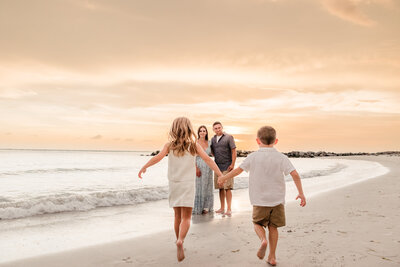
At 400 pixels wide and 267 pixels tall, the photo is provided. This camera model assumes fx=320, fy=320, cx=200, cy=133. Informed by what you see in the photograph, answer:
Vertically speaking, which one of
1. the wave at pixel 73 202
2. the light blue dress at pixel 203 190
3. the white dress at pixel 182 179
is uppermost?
the white dress at pixel 182 179

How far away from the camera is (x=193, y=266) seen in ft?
14.0

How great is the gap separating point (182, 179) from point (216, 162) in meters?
3.52

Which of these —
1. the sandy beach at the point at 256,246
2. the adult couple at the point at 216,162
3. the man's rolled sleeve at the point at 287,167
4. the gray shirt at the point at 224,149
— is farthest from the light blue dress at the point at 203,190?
the man's rolled sleeve at the point at 287,167

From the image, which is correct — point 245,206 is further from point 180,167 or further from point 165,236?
point 180,167

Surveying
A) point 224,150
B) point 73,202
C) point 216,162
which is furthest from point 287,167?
point 73,202

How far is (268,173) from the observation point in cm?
409

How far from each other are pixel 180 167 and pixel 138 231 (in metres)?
2.63

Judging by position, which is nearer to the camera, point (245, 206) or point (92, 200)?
point (245, 206)

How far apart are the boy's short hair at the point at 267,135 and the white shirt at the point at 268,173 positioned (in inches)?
3.6

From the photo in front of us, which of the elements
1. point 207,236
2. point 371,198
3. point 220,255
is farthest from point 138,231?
point 371,198

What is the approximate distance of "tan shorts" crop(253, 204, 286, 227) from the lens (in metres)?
4.14

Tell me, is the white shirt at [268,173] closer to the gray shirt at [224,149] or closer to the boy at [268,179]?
the boy at [268,179]

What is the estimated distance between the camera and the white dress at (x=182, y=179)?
469cm

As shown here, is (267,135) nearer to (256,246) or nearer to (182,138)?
(182,138)
